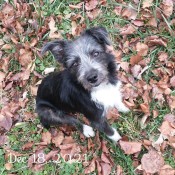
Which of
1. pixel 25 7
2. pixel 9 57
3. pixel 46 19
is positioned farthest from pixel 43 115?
pixel 25 7

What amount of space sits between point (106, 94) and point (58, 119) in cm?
91

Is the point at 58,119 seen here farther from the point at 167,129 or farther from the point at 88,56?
the point at 167,129

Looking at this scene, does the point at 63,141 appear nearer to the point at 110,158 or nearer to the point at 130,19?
the point at 110,158

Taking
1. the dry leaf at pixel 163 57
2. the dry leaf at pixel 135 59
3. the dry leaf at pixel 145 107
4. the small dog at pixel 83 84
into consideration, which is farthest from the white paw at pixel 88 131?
the dry leaf at pixel 163 57

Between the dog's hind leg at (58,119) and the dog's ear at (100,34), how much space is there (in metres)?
1.22

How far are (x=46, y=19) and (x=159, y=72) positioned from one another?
211cm

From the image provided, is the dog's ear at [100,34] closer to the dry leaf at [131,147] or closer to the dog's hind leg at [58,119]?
the dog's hind leg at [58,119]

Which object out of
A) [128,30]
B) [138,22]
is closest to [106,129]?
[128,30]

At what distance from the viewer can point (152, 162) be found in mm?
4262

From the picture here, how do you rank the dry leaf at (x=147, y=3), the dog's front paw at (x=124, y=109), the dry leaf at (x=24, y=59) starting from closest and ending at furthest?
the dog's front paw at (x=124, y=109) < the dry leaf at (x=147, y=3) < the dry leaf at (x=24, y=59)

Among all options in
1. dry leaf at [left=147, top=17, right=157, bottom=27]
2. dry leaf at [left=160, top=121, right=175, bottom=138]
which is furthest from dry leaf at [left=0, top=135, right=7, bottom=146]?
dry leaf at [left=147, top=17, right=157, bottom=27]

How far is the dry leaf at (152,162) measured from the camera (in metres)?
4.20

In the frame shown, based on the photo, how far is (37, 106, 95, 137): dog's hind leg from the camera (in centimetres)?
456

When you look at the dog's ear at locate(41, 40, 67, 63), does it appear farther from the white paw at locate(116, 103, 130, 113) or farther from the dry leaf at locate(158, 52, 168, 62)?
the dry leaf at locate(158, 52, 168, 62)
